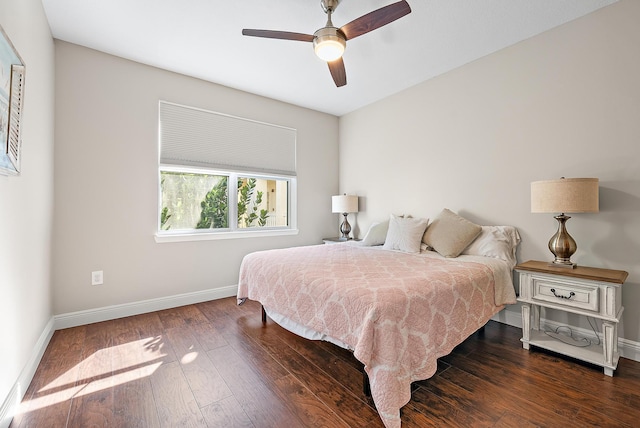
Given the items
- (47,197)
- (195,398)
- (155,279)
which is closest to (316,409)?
(195,398)

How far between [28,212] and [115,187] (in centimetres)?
103

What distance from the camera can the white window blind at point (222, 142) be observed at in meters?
3.21

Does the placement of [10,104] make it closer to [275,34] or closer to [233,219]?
[275,34]

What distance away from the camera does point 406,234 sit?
304 centimetres

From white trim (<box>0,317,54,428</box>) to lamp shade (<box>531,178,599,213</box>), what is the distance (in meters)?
3.45

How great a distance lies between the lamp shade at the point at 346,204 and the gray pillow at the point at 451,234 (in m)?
1.38

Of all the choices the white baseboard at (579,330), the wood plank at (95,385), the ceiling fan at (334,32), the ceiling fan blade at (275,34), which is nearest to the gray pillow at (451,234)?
the white baseboard at (579,330)

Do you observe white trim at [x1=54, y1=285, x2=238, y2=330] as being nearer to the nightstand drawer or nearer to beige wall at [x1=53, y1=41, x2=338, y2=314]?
beige wall at [x1=53, y1=41, x2=338, y2=314]

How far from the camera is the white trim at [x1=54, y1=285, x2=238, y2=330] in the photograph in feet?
8.74

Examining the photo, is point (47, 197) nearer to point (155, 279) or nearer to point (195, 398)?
point (155, 279)

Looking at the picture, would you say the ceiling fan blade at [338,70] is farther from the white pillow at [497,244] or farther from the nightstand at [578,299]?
the nightstand at [578,299]

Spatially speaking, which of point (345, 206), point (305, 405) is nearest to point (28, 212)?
point (305, 405)

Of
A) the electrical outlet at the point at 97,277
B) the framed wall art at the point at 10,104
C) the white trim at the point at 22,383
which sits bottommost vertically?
the white trim at the point at 22,383

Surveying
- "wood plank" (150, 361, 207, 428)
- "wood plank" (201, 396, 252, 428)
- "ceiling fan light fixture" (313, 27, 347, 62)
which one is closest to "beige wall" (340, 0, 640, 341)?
"ceiling fan light fixture" (313, 27, 347, 62)
